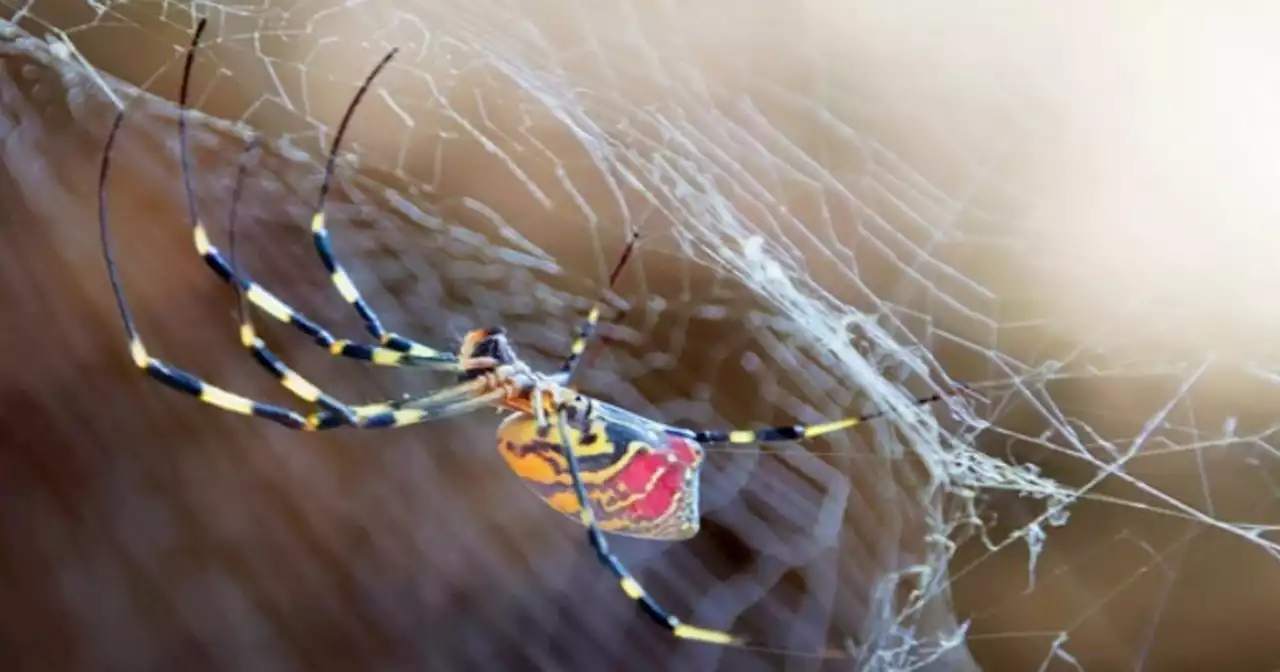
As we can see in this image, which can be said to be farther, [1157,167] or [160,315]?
[160,315]

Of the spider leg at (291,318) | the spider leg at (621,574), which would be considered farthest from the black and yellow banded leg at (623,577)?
the spider leg at (291,318)

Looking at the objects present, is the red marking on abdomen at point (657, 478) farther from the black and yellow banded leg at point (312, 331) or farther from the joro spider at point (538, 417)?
the black and yellow banded leg at point (312, 331)

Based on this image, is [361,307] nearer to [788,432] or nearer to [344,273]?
[344,273]

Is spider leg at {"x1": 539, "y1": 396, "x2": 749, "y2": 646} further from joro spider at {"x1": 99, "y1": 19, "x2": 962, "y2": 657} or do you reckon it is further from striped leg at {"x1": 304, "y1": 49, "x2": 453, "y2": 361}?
striped leg at {"x1": 304, "y1": 49, "x2": 453, "y2": 361}

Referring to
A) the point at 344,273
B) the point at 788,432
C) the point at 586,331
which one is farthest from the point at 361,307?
the point at 788,432

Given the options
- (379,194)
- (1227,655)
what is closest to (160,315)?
(379,194)

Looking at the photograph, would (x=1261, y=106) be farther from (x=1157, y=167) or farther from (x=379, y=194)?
(x=379, y=194)

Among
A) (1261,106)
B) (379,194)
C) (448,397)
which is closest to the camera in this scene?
(1261,106)
